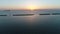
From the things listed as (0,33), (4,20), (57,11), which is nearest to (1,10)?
(0,33)

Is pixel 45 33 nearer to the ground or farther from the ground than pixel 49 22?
nearer to the ground

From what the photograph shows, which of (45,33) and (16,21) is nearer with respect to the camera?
(45,33)

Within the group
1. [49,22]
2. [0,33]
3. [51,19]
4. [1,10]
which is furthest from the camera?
[51,19]

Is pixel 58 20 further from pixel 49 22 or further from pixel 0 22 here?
pixel 0 22

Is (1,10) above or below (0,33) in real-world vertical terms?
above

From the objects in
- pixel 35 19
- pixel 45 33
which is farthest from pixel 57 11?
pixel 35 19

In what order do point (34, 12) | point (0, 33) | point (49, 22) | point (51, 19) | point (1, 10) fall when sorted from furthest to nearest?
point (51, 19)
point (49, 22)
point (34, 12)
point (1, 10)
point (0, 33)

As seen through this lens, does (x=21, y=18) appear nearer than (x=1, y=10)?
No

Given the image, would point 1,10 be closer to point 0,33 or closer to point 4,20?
point 0,33

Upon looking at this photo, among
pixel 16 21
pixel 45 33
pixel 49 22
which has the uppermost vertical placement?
pixel 16 21
